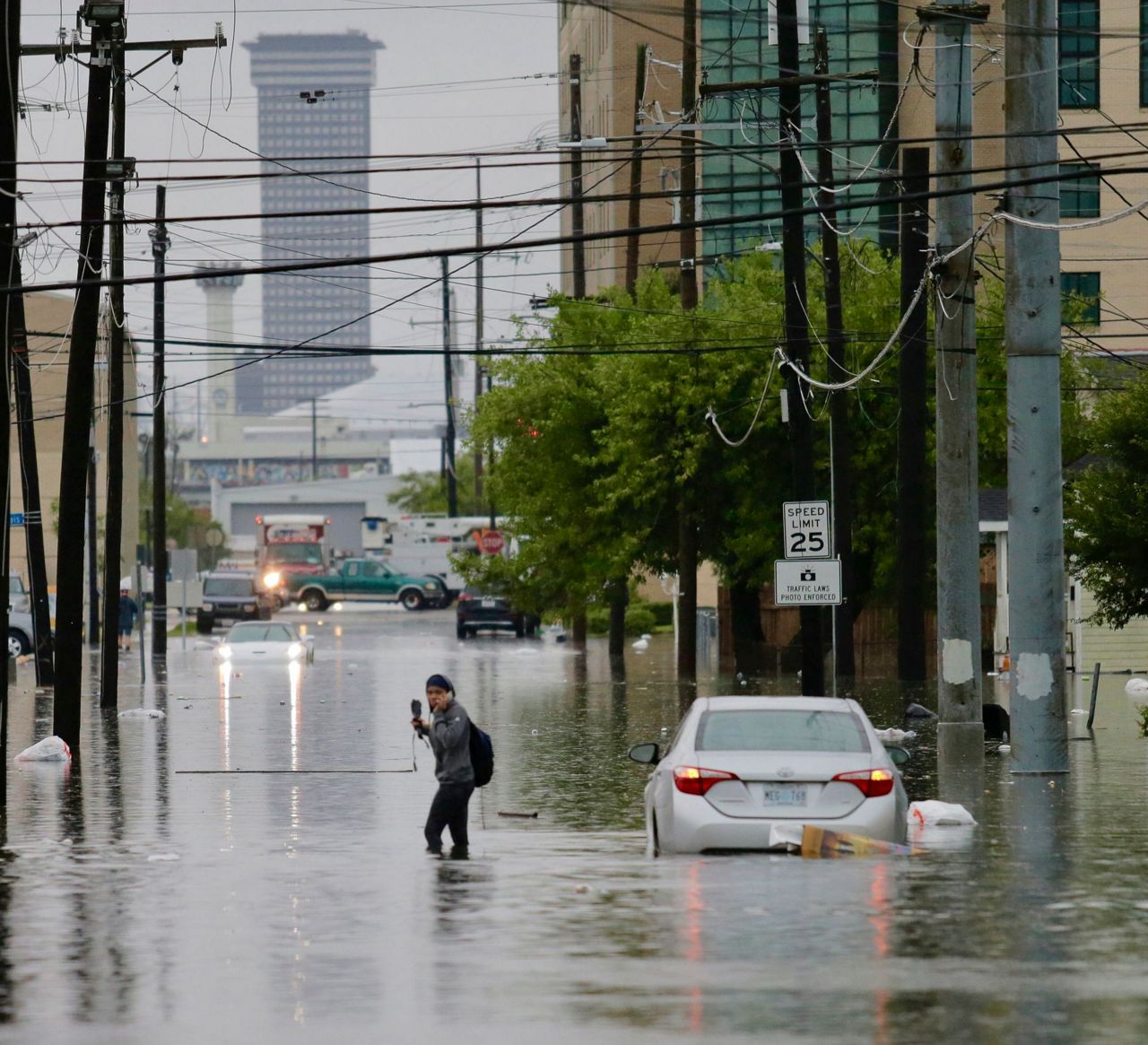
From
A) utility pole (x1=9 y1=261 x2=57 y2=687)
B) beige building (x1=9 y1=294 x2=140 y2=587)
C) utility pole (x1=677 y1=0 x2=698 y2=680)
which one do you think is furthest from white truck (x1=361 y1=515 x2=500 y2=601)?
utility pole (x1=9 y1=261 x2=57 y2=687)

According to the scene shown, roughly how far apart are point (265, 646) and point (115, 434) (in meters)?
13.8

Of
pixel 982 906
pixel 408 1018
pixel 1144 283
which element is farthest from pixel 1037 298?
pixel 1144 283

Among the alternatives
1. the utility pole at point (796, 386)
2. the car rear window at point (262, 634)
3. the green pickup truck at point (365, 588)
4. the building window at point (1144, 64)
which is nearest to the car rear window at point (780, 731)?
the utility pole at point (796, 386)

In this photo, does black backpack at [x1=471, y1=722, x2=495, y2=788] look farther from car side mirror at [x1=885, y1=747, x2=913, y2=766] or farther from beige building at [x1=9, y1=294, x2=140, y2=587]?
beige building at [x1=9, y1=294, x2=140, y2=587]

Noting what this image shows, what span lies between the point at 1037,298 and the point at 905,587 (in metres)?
15.5

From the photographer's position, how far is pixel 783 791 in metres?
14.5

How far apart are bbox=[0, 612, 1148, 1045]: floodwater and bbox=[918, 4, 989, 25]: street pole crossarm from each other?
7.95 m

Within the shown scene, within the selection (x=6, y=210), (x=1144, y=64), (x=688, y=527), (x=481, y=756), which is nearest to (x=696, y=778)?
(x=481, y=756)

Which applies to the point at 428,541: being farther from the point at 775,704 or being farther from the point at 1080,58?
the point at 775,704

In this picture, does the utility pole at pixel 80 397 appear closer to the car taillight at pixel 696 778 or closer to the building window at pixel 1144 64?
the car taillight at pixel 696 778

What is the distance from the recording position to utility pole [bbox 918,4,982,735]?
Result: 24844 millimetres

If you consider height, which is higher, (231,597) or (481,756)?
(481,756)

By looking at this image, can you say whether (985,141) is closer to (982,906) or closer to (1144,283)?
(1144,283)

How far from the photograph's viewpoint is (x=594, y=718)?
104ft
